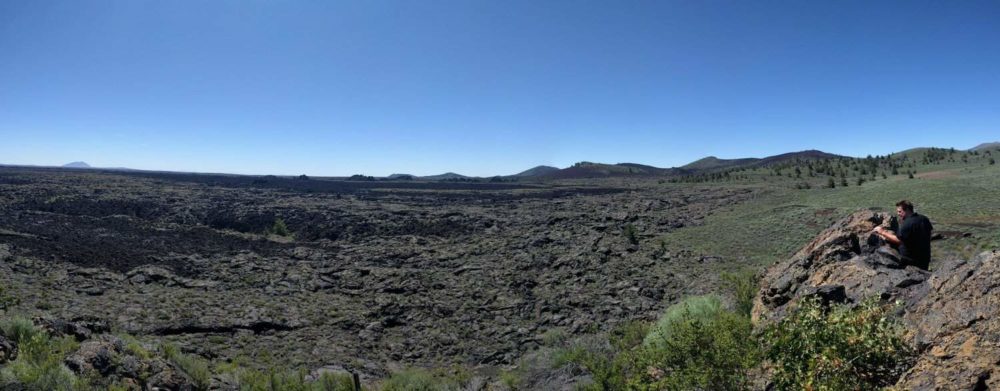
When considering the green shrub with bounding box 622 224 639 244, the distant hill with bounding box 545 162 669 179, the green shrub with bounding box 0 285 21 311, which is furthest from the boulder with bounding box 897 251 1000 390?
the distant hill with bounding box 545 162 669 179

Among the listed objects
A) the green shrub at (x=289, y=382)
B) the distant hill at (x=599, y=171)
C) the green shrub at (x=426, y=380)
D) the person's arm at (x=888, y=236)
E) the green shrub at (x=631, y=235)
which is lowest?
the green shrub at (x=426, y=380)

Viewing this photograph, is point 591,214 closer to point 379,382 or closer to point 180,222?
point 379,382

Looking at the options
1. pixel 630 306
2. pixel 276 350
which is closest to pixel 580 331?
pixel 630 306

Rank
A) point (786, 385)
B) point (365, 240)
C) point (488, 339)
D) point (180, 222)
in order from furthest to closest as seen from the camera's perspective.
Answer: point (180, 222) < point (365, 240) < point (488, 339) < point (786, 385)

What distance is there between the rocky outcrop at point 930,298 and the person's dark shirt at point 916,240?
197mm

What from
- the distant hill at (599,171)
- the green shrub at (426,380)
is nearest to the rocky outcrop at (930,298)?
the green shrub at (426,380)

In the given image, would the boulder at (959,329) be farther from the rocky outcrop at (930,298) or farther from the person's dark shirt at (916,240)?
the person's dark shirt at (916,240)

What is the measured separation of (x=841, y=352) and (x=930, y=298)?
2.10m

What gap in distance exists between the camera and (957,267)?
599 cm

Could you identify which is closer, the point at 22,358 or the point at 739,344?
the point at 739,344

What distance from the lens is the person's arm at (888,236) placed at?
27.5 ft

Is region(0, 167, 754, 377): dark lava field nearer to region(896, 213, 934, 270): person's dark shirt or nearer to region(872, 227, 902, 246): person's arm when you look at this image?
region(872, 227, 902, 246): person's arm

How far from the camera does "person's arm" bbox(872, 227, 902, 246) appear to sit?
837 centimetres

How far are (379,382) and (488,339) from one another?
14.1 feet
